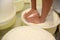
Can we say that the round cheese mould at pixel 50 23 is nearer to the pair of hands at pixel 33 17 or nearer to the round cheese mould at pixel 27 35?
the pair of hands at pixel 33 17

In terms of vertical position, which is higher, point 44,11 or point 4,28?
point 44,11

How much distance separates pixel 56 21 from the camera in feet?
3.47

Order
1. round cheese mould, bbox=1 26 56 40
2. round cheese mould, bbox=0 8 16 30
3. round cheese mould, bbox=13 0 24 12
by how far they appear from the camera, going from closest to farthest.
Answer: round cheese mould, bbox=1 26 56 40 < round cheese mould, bbox=0 8 16 30 < round cheese mould, bbox=13 0 24 12

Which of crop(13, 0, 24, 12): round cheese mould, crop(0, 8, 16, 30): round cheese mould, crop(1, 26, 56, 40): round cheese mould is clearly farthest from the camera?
crop(13, 0, 24, 12): round cheese mould

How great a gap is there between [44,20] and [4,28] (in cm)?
27

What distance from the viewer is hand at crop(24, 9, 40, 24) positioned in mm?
1051

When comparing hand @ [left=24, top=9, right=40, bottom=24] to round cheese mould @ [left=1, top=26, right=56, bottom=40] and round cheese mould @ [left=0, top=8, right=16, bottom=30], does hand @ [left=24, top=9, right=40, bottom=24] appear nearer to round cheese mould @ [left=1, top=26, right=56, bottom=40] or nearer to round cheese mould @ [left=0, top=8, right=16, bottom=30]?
round cheese mould @ [left=0, top=8, right=16, bottom=30]

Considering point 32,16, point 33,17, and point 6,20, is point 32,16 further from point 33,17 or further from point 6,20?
point 6,20

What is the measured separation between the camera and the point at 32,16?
1.07 meters

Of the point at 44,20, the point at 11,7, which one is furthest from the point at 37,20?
the point at 11,7

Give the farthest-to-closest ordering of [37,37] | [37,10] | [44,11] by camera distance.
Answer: [37,10] → [44,11] → [37,37]

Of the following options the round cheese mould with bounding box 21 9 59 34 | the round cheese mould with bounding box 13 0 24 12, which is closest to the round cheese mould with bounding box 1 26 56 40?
the round cheese mould with bounding box 21 9 59 34

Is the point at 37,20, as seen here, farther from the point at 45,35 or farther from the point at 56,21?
the point at 45,35

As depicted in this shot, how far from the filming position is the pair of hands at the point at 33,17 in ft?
3.43
